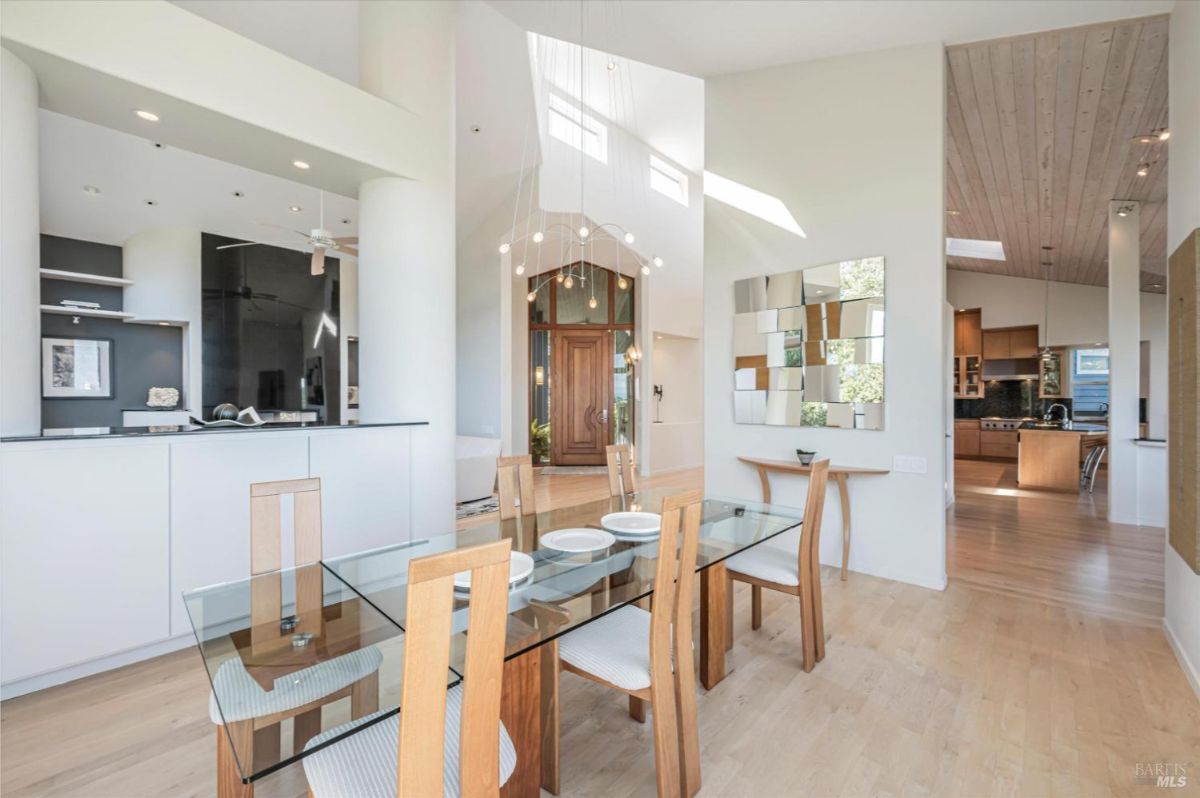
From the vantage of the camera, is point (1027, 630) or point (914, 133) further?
point (914, 133)

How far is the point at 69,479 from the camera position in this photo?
2.22 m

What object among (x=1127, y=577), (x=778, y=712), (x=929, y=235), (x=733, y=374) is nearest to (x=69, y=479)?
(x=778, y=712)

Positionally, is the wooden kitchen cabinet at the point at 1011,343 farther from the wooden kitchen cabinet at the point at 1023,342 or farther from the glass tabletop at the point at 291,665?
the glass tabletop at the point at 291,665

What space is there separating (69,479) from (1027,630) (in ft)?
15.7

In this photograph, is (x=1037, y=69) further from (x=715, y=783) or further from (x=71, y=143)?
(x=71, y=143)

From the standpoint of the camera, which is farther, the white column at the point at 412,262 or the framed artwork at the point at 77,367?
the framed artwork at the point at 77,367

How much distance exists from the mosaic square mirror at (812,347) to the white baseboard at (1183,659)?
1.74 metres

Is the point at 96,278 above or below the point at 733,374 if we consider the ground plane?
above

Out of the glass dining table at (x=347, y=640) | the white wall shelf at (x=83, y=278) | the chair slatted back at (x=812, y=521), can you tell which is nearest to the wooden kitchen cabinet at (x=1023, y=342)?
the chair slatted back at (x=812, y=521)

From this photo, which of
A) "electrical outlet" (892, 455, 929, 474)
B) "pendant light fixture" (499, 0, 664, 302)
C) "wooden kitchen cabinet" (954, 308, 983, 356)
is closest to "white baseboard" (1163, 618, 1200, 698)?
"electrical outlet" (892, 455, 929, 474)

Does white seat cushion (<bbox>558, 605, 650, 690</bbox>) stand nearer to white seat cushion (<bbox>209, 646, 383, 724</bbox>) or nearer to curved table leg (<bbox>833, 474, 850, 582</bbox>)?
white seat cushion (<bbox>209, 646, 383, 724</bbox>)

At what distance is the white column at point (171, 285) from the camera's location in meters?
6.17

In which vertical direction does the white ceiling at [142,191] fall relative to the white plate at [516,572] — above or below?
above

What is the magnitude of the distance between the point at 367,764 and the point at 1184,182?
4.22 metres
